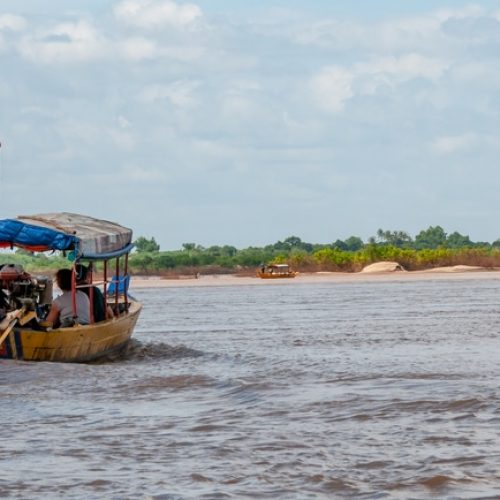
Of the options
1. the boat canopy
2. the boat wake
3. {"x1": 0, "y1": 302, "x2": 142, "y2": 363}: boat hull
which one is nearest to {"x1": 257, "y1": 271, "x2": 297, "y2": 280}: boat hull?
the boat wake

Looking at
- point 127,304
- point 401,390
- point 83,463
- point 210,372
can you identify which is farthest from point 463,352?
point 83,463

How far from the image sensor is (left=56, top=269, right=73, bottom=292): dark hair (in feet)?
50.7

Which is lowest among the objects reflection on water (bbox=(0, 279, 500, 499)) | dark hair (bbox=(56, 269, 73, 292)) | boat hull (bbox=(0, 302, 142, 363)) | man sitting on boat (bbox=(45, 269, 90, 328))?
reflection on water (bbox=(0, 279, 500, 499))

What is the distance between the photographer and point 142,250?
93062 mm

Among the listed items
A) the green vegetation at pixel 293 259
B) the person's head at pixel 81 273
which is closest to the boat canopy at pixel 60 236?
the person's head at pixel 81 273

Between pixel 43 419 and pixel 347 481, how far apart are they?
12.8ft

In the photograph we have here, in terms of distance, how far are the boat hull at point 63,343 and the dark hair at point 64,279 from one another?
657 millimetres

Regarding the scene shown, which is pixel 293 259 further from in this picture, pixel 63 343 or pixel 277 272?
pixel 63 343

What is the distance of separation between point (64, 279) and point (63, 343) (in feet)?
4.20

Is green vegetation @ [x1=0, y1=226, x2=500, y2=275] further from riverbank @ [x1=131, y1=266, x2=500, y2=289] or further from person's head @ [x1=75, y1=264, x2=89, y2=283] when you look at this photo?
person's head @ [x1=75, y1=264, x2=89, y2=283]

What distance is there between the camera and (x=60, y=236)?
1510 centimetres

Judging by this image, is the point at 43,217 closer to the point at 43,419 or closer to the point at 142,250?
the point at 43,419

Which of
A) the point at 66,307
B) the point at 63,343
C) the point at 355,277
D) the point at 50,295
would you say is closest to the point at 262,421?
the point at 63,343

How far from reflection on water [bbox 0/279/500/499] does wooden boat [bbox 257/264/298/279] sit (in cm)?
4535
